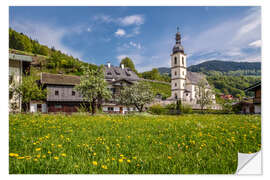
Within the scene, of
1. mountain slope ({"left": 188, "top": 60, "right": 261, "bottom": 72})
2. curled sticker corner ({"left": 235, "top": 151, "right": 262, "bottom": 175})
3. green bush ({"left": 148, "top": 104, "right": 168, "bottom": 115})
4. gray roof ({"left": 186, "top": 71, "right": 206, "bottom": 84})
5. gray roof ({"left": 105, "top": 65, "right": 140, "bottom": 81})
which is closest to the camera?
curled sticker corner ({"left": 235, "top": 151, "right": 262, "bottom": 175})

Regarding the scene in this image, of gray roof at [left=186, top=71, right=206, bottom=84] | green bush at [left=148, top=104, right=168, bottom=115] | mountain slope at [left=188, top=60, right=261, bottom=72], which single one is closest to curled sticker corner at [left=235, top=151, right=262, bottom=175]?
mountain slope at [left=188, top=60, right=261, bottom=72]

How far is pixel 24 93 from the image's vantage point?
6.68 m

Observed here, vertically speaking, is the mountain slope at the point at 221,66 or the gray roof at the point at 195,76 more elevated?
the gray roof at the point at 195,76

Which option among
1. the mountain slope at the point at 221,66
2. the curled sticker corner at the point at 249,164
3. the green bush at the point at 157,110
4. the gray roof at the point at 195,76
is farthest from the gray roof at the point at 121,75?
the curled sticker corner at the point at 249,164

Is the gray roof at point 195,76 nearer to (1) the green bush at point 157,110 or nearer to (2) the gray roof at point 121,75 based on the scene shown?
(1) the green bush at point 157,110

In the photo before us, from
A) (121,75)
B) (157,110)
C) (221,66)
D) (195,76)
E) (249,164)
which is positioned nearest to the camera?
(249,164)

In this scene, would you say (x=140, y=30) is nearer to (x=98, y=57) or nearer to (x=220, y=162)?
(x=98, y=57)

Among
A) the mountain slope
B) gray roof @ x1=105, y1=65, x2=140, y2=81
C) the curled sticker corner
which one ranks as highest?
gray roof @ x1=105, y1=65, x2=140, y2=81

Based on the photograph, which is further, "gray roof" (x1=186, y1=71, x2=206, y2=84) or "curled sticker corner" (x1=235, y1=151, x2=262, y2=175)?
"gray roof" (x1=186, y1=71, x2=206, y2=84)

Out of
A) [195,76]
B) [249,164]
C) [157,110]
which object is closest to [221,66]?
[249,164]

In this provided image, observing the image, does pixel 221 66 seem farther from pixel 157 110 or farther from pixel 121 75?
pixel 121 75

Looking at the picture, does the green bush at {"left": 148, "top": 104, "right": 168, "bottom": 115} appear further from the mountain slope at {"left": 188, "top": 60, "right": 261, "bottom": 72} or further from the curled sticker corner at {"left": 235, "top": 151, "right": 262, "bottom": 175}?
the curled sticker corner at {"left": 235, "top": 151, "right": 262, "bottom": 175}

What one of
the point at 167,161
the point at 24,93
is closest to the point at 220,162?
the point at 167,161
